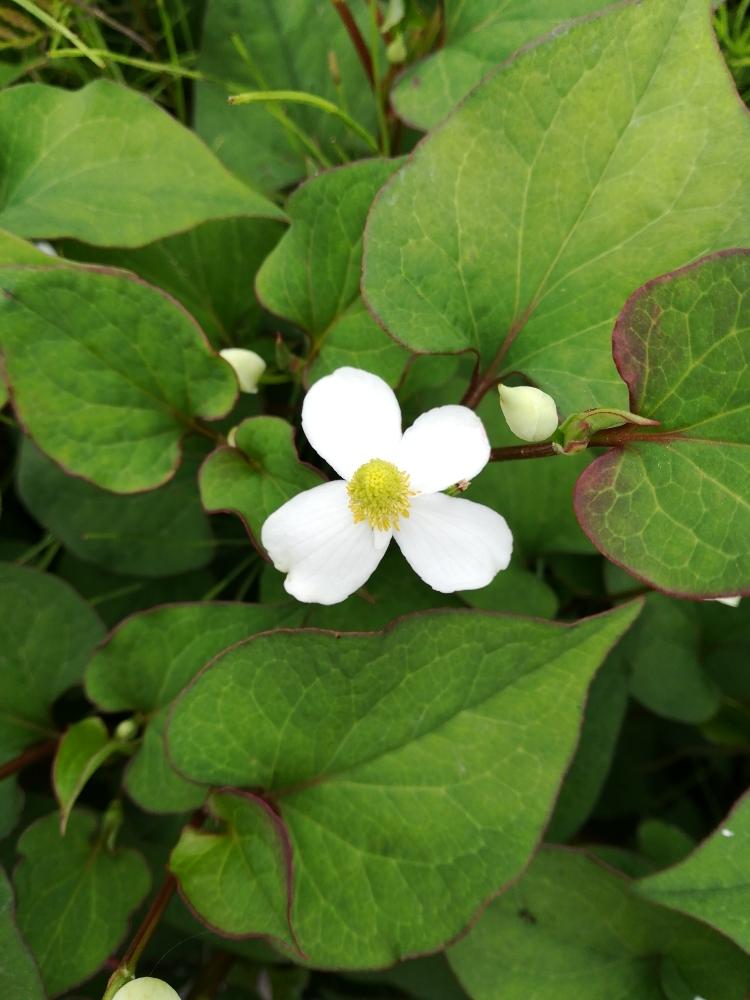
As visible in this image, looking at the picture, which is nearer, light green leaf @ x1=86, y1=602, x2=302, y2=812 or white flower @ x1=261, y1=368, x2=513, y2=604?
white flower @ x1=261, y1=368, x2=513, y2=604

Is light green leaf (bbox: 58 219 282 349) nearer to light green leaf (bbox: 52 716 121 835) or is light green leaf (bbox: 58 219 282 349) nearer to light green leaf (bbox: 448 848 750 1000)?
light green leaf (bbox: 52 716 121 835)

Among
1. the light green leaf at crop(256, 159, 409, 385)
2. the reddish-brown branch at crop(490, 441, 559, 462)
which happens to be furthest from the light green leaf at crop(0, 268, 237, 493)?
the reddish-brown branch at crop(490, 441, 559, 462)

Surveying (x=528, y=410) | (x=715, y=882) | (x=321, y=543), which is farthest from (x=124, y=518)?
(x=715, y=882)

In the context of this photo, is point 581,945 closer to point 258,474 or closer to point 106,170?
point 258,474

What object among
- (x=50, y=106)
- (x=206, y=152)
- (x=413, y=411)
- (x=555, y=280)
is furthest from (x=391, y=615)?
(x=50, y=106)

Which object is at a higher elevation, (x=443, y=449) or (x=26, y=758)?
(x=443, y=449)

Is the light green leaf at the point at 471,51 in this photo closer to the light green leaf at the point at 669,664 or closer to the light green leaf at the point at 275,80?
the light green leaf at the point at 275,80

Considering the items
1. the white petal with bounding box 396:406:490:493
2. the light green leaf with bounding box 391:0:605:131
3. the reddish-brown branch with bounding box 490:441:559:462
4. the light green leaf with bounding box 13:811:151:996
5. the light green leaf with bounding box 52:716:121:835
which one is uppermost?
the light green leaf with bounding box 391:0:605:131

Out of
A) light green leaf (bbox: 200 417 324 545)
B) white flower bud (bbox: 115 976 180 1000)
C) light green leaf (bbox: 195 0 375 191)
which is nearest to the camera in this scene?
white flower bud (bbox: 115 976 180 1000)
